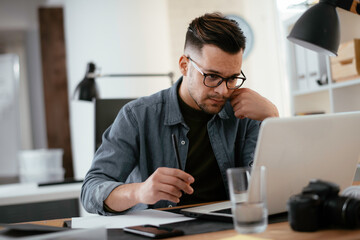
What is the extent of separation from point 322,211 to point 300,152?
15 cm

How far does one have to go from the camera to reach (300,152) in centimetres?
99

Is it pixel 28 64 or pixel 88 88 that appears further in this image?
pixel 28 64

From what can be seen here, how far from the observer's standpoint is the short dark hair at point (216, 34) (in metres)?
1.43

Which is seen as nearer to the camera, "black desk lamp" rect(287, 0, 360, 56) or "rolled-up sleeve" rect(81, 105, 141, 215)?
"black desk lamp" rect(287, 0, 360, 56)

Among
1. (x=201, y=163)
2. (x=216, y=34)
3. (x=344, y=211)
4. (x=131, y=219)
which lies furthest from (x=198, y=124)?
(x=344, y=211)

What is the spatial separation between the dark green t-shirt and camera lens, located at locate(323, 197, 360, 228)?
2.17 feet

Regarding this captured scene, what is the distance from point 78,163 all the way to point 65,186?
6.87 ft

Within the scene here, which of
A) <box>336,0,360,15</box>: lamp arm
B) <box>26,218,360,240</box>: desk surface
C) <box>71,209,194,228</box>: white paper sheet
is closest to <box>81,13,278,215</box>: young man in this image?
<box>71,209,194,228</box>: white paper sheet

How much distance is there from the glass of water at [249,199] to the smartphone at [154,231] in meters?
0.14

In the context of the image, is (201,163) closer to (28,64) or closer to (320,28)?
(320,28)

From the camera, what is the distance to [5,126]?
5.77 m

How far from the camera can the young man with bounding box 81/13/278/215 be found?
1412 millimetres

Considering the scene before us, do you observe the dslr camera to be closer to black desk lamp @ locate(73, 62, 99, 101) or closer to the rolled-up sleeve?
the rolled-up sleeve

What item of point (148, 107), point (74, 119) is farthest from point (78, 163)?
point (148, 107)
